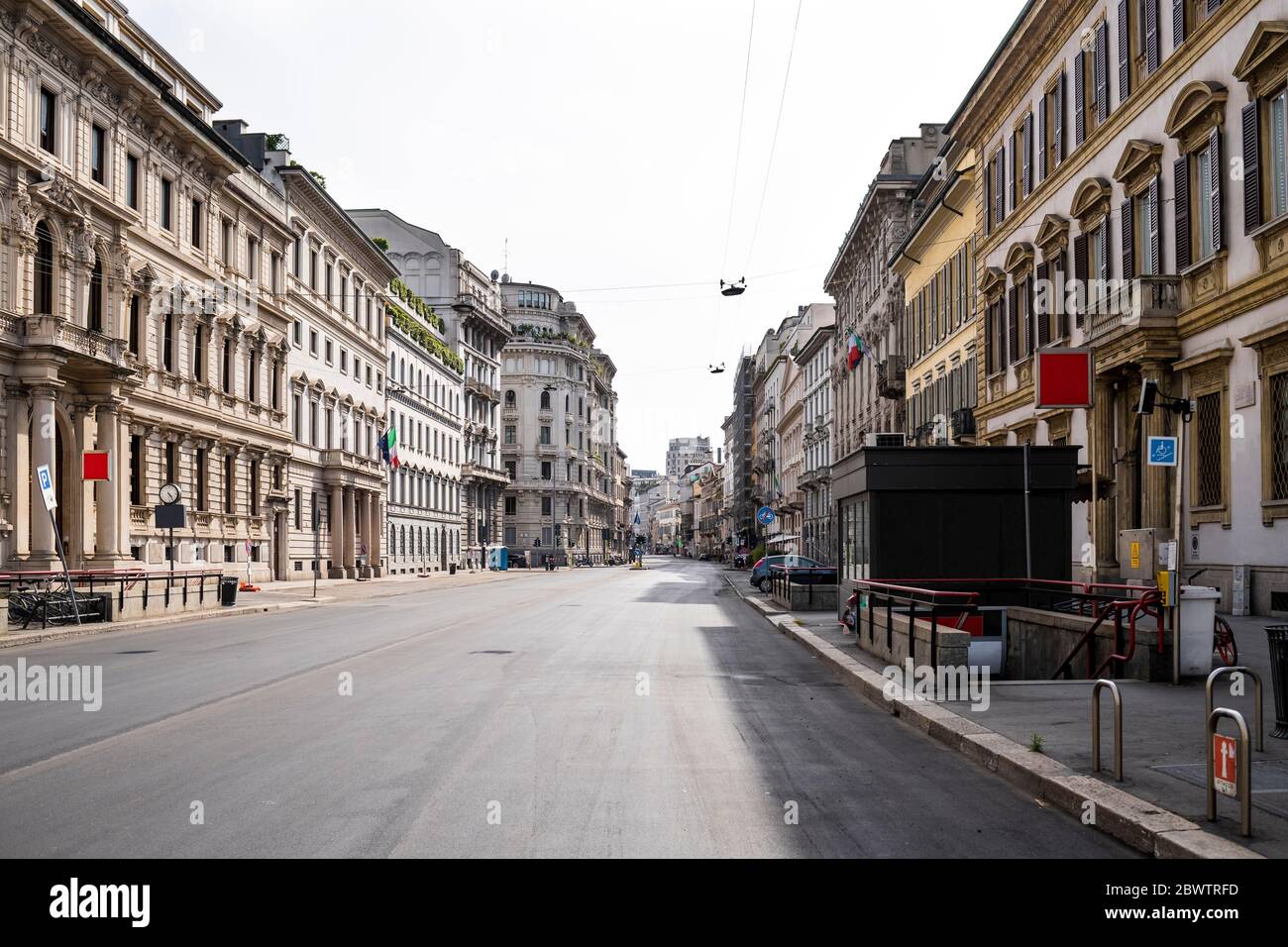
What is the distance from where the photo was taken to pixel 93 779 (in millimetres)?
7715

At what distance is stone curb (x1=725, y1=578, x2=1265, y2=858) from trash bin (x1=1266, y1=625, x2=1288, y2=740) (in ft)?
6.19

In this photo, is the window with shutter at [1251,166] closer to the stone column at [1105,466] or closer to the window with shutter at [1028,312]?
the stone column at [1105,466]

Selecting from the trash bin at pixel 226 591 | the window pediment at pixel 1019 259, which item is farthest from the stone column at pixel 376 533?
the window pediment at pixel 1019 259

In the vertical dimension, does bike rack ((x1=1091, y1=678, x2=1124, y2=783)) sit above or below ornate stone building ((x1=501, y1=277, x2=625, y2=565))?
below

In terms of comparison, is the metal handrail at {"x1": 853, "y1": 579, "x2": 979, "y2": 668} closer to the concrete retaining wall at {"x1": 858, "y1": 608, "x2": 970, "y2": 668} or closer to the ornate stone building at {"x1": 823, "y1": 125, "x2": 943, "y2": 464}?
the concrete retaining wall at {"x1": 858, "y1": 608, "x2": 970, "y2": 668}

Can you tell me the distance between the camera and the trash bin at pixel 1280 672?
8188 mm

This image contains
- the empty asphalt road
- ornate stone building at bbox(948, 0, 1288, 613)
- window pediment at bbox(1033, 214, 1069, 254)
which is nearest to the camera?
the empty asphalt road

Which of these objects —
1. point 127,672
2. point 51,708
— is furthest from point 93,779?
point 127,672

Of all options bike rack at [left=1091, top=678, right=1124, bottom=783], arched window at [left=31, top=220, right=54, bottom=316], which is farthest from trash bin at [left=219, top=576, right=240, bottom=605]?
bike rack at [left=1091, top=678, right=1124, bottom=783]

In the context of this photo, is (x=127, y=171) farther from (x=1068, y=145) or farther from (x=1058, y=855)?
(x=1058, y=855)

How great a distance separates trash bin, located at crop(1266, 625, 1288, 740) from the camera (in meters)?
8.19

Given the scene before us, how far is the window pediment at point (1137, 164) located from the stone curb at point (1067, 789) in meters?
16.1

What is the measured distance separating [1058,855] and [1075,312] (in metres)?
23.9

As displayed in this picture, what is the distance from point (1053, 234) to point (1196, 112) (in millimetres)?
8164
